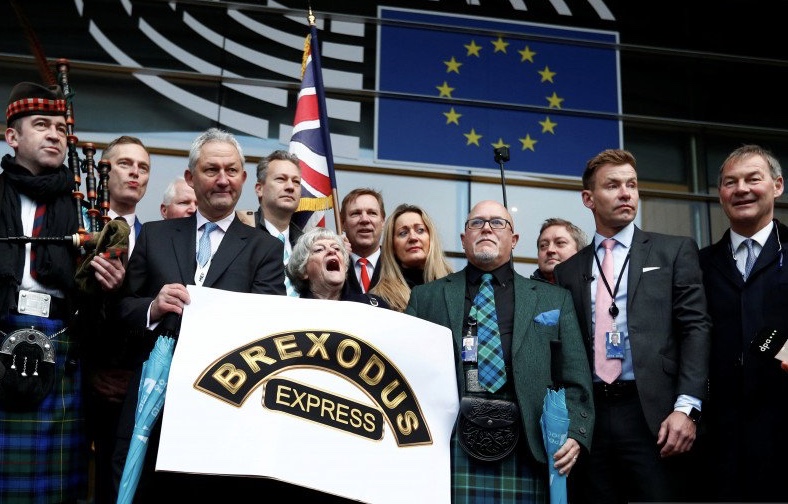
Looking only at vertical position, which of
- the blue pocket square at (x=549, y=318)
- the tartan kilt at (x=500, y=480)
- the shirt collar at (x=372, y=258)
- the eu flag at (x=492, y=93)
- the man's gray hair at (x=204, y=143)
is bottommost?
the tartan kilt at (x=500, y=480)

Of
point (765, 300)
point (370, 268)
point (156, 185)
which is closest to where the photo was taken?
point (765, 300)

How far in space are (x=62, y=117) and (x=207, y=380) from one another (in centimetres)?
176

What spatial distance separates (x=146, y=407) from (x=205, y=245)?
34.4 inches

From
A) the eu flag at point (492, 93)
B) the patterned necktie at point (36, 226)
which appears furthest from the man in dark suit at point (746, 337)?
the eu flag at point (492, 93)

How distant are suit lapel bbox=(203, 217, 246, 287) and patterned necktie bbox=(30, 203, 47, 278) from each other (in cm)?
86

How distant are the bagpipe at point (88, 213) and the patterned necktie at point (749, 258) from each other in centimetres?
290

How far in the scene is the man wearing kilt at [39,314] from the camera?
4137 mm

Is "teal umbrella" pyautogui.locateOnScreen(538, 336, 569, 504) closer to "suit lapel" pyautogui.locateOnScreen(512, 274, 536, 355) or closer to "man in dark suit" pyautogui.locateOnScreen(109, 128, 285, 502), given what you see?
"suit lapel" pyautogui.locateOnScreen(512, 274, 536, 355)

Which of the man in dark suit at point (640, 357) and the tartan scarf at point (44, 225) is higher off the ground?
the tartan scarf at point (44, 225)

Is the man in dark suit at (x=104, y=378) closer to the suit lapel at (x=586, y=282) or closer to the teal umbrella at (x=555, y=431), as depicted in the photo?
the teal umbrella at (x=555, y=431)

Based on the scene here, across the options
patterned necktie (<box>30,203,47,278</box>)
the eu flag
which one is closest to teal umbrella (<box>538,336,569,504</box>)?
patterned necktie (<box>30,203,47,278</box>)

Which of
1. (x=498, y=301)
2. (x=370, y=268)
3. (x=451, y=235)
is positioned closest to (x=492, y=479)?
(x=498, y=301)

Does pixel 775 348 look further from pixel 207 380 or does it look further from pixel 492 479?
pixel 207 380

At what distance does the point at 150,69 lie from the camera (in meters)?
8.52
